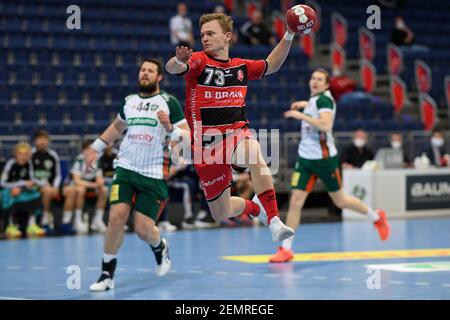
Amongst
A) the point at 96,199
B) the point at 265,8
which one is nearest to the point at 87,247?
the point at 96,199

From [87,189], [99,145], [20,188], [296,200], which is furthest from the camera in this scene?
[87,189]

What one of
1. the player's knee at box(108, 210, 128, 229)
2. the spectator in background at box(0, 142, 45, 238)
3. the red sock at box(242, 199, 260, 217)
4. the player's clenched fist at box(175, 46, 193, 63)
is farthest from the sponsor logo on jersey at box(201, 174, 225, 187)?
the spectator in background at box(0, 142, 45, 238)

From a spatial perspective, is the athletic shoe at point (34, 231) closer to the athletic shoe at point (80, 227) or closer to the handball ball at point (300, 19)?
the athletic shoe at point (80, 227)

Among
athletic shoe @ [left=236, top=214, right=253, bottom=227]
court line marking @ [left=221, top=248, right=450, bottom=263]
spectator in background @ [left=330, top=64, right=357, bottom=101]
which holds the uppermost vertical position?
spectator in background @ [left=330, top=64, right=357, bottom=101]

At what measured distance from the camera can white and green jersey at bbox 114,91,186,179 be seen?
32.8ft

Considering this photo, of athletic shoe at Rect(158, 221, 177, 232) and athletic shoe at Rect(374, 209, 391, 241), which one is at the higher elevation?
athletic shoe at Rect(374, 209, 391, 241)

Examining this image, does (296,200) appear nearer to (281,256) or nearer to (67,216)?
(281,256)

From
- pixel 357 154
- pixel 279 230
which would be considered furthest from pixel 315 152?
pixel 357 154

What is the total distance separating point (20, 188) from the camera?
15.5 metres

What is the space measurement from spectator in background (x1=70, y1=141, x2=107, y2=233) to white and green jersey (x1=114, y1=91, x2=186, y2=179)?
617 cm

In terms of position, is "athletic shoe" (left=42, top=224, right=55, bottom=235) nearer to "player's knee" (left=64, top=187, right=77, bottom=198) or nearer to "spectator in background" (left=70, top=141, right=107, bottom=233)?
"spectator in background" (left=70, top=141, right=107, bottom=233)

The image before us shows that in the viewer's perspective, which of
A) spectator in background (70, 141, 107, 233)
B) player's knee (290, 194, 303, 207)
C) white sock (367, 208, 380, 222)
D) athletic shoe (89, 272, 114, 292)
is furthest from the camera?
spectator in background (70, 141, 107, 233)

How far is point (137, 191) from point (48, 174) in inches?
243
